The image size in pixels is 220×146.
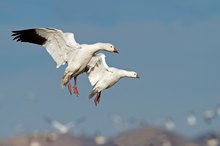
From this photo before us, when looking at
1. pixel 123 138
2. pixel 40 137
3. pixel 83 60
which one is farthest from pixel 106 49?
pixel 40 137

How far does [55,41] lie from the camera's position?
3491 cm

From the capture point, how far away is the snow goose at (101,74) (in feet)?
113

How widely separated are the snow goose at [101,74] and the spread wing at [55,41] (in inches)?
36.9

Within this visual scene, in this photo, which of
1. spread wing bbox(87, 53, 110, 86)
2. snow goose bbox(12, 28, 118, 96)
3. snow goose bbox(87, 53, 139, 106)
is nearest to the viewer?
snow goose bbox(12, 28, 118, 96)

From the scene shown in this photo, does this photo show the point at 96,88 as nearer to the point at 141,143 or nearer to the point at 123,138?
the point at 123,138

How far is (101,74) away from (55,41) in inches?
69.9

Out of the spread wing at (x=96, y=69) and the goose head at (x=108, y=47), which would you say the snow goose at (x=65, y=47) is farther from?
the spread wing at (x=96, y=69)

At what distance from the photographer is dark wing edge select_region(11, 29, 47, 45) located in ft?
115

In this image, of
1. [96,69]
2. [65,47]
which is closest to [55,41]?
[65,47]

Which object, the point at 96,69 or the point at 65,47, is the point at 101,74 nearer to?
the point at 96,69

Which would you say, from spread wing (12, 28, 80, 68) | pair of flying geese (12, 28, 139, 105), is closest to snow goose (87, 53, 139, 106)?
pair of flying geese (12, 28, 139, 105)

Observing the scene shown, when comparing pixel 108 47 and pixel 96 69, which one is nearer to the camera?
pixel 108 47

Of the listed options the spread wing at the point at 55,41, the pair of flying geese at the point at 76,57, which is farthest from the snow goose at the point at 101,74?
the spread wing at the point at 55,41

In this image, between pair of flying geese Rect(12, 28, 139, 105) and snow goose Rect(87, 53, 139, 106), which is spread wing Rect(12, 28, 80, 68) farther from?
snow goose Rect(87, 53, 139, 106)
